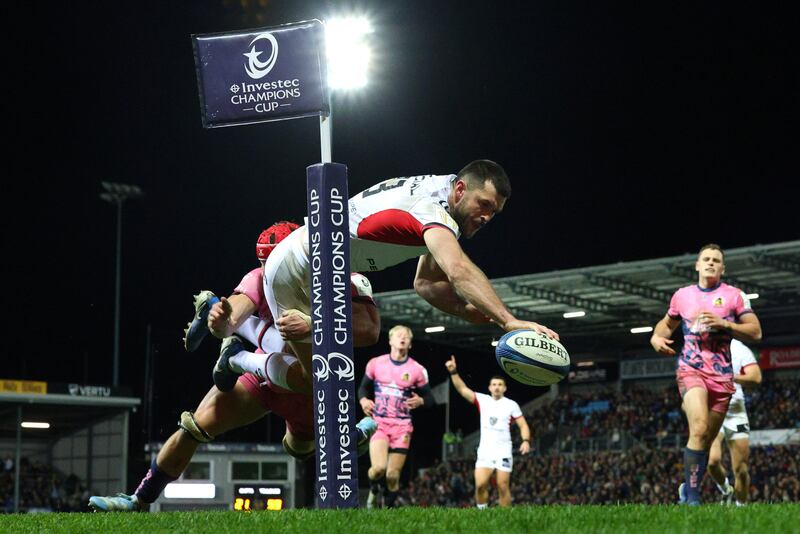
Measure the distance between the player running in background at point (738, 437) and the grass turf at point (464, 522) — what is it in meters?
6.02

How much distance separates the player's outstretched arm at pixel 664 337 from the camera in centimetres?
982

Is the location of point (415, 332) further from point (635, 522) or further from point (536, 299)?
point (635, 522)

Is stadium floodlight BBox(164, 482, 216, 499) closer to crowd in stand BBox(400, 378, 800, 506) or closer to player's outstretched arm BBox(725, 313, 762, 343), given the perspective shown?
crowd in stand BBox(400, 378, 800, 506)

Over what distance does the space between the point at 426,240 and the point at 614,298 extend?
31233 millimetres

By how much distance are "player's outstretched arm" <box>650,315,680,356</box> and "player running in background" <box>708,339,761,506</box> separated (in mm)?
1707

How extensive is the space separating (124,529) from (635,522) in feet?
8.26

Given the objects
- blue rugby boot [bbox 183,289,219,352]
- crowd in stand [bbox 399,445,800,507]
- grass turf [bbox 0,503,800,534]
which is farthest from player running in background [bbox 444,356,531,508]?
crowd in stand [bbox 399,445,800,507]

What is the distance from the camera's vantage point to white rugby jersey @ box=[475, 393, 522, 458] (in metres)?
16.7

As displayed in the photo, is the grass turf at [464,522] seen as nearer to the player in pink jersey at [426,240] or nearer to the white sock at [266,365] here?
the player in pink jersey at [426,240]

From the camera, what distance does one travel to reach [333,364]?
21.2 ft

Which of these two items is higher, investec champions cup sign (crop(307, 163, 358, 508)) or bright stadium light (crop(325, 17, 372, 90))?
bright stadium light (crop(325, 17, 372, 90))

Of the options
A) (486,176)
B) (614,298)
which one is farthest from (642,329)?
(486,176)

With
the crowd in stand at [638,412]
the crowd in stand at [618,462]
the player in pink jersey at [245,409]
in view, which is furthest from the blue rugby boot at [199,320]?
the crowd in stand at [638,412]

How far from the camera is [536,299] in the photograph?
3616 cm
